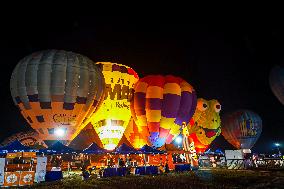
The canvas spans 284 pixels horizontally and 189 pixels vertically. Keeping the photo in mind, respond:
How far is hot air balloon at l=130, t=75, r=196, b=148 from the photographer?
107 feet

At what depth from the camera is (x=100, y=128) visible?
3406 cm

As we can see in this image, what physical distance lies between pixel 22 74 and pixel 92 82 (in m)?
6.35

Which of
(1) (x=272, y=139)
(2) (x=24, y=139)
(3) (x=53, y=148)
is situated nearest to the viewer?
(3) (x=53, y=148)

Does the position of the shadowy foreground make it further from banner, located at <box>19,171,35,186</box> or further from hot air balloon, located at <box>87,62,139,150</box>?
hot air balloon, located at <box>87,62,139,150</box>

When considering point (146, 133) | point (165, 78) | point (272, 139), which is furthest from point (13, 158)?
point (272, 139)

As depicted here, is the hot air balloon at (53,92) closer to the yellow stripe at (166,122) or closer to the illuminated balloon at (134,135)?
the yellow stripe at (166,122)

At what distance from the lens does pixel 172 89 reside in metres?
33.1

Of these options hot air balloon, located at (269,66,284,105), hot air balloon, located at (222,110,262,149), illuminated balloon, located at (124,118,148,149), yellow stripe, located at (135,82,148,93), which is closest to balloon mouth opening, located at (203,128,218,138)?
hot air balloon, located at (222,110,262,149)

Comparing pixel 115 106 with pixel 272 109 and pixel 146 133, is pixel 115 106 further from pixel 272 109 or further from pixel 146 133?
pixel 272 109

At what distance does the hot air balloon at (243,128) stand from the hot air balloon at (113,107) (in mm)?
21438

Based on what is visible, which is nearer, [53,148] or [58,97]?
[53,148]

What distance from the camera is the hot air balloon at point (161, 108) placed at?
32625mm

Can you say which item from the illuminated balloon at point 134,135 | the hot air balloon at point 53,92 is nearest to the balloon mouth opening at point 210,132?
the illuminated balloon at point 134,135

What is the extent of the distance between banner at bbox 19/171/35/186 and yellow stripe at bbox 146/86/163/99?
16508mm
